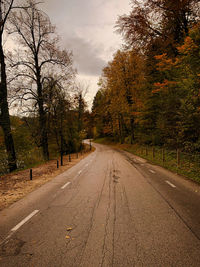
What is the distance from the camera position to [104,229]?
3828 mm

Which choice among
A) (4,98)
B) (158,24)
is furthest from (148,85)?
(4,98)

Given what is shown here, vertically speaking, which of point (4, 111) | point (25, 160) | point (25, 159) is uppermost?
point (4, 111)

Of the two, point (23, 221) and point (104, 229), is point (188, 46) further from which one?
point (23, 221)

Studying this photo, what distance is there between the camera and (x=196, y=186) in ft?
23.1

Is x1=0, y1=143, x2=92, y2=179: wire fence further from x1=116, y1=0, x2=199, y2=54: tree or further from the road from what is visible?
x1=116, y1=0, x2=199, y2=54: tree

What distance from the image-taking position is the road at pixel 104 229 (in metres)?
2.90

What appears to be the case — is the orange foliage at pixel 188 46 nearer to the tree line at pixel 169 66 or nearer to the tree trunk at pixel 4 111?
the tree line at pixel 169 66

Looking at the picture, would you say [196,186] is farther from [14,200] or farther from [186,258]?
[14,200]

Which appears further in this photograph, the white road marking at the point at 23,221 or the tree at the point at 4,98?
the tree at the point at 4,98

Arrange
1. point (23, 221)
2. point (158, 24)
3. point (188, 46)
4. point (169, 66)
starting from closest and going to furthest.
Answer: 1. point (23, 221)
2. point (188, 46)
3. point (169, 66)
4. point (158, 24)

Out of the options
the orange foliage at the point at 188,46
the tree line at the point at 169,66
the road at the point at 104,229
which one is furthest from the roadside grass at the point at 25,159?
the orange foliage at the point at 188,46

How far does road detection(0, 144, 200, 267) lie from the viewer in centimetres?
290

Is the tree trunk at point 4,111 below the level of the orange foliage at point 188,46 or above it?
below

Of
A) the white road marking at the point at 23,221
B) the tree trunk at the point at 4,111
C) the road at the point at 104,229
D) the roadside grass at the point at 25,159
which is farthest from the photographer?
the roadside grass at the point at 25,159
